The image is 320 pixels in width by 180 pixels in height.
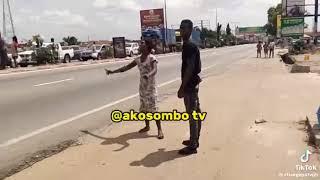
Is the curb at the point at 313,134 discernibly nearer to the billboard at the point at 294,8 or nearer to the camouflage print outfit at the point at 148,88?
the camouflage print outfit at the point at 148,88

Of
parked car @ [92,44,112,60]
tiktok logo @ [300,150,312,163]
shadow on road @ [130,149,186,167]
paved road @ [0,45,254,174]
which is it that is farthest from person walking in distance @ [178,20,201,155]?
parked car @ [92,44,112,60]

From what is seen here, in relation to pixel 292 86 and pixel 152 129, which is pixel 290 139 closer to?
pixel 152 129

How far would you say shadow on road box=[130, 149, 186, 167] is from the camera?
6375 millimetres

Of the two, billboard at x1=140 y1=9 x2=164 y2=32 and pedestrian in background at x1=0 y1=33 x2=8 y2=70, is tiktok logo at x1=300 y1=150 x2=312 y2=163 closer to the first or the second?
pedestrian in background at x1=0 y1=33 x2=8 y2=70

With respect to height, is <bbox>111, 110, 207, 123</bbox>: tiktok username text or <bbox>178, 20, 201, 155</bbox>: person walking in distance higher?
<bbox>178, 20, 201, 155</bbox>: person walking in distance

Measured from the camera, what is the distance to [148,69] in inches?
307

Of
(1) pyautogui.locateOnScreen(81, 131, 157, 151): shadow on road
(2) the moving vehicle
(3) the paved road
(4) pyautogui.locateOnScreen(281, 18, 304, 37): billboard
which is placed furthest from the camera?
(4) pyautogui.locateOnScreen(281, 18, 304, 37): billboard

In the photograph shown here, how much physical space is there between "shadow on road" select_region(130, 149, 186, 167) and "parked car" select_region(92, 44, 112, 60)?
130ft

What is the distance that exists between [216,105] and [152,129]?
122 inches

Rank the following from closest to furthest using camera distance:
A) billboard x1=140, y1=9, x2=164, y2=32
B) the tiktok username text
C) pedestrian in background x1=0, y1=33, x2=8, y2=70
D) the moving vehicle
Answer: the tiktok username text, pedestrian in background x1=0, y1=33, x2=8, y2=70, the moving vehicle, billboard x1=140, y1=9, x2=164, y2=32

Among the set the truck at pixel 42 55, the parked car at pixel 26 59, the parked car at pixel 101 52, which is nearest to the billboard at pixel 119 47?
the parked car at pixel 101 52

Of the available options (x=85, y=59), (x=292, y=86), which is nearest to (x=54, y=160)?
(x=292, y=86)

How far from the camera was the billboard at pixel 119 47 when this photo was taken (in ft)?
159

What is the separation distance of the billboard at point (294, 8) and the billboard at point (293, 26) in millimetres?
2350
